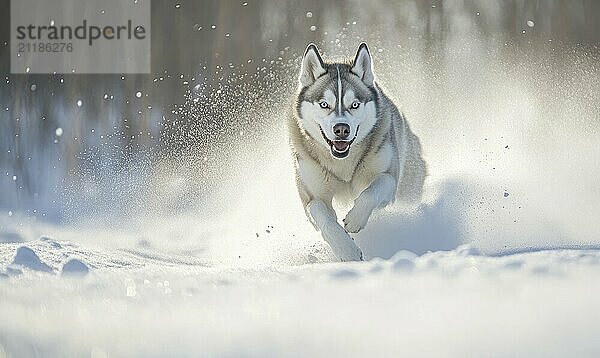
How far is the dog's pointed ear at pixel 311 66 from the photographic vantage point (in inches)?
143

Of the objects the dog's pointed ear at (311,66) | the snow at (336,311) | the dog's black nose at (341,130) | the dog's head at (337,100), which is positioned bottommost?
the snow at (336,311)

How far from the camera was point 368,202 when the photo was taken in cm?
349

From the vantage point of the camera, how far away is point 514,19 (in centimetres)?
498

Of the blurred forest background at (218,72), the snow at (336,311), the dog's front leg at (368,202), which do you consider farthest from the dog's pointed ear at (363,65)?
the blurred forest background at (218,72)

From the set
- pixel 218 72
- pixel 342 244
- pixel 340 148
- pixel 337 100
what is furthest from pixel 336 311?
pixel 218 72

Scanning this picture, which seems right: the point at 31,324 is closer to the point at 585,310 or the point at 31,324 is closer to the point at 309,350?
the point at 309,350

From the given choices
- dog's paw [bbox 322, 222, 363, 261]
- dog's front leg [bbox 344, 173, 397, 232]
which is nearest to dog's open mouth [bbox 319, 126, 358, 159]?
dog's front leg [bbox 344, 173, 397, 232]

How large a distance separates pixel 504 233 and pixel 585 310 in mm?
1416

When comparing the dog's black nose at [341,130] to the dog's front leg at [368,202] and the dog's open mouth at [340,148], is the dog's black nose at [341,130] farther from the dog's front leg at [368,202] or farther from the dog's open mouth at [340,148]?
the dog's front leg at [368,202]

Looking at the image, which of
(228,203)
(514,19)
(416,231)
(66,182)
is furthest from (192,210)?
(514,19)

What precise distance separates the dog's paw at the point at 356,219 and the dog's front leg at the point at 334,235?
4 cm

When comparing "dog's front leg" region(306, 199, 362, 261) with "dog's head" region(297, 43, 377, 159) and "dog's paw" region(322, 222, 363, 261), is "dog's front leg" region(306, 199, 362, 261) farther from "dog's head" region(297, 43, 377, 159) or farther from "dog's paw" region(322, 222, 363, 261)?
"dog's head" region(297, 43, 377, 159)

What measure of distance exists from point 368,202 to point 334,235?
7.9 inches

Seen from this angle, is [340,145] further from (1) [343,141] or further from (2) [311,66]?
(2) [311,66]
